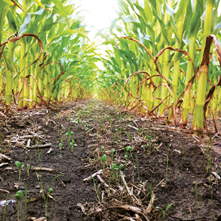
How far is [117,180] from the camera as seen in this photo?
717 mm

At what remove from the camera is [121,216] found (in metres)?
0.52

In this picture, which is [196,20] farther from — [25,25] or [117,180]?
[25,25]

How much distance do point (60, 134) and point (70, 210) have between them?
2.64ft

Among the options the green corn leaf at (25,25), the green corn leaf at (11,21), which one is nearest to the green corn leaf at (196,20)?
the green corn leaf at (25,25)

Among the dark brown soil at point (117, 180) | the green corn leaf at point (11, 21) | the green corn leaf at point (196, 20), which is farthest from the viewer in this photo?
the green corn leaf at point (11, 21)

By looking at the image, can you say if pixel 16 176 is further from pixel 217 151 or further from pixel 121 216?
pixel 217 151

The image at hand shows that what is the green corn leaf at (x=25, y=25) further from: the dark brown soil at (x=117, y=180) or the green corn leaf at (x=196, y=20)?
the green corn leaf at (x=196, y=20)

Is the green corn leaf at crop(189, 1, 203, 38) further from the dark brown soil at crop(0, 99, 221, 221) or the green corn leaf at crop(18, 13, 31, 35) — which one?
the green corn leaf at crop(18, 13, 31, 35)

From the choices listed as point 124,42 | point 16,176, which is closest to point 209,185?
point 16,176

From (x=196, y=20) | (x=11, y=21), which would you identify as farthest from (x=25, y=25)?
(x=196, y=20)

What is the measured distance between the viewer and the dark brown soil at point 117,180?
539 mm

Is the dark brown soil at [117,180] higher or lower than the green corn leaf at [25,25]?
lower

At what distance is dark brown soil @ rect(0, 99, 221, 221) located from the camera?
0.54m

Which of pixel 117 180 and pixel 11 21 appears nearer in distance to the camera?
pixel 117 180
